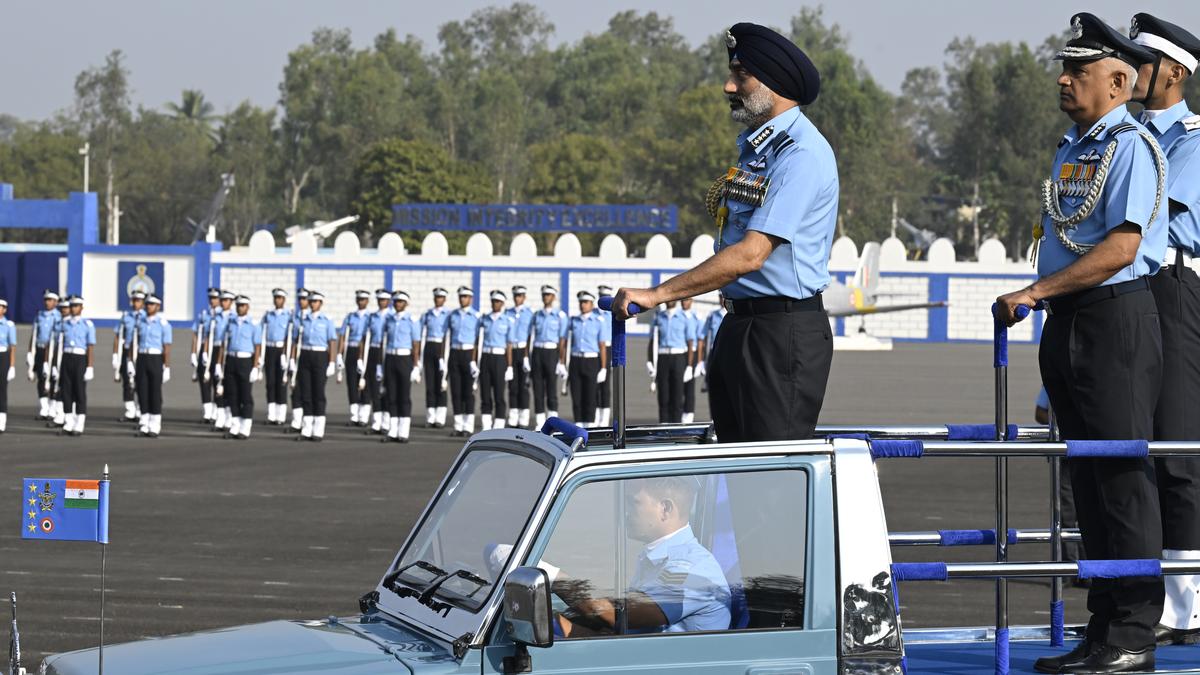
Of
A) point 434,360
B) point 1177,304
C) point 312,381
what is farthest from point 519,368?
point 1177,304

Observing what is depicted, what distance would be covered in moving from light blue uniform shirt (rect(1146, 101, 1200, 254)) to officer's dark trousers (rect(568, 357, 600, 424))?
18.4m

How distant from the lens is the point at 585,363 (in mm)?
23953

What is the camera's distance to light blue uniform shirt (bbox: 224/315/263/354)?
23781 millimetres

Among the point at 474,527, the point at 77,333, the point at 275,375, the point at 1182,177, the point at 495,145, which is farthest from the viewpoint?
the point at 495,145

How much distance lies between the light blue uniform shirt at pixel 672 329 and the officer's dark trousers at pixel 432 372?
11.1 ft

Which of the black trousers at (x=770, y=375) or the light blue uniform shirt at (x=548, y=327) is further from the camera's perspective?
the light blue uniform shirt at (x=548, y=327)

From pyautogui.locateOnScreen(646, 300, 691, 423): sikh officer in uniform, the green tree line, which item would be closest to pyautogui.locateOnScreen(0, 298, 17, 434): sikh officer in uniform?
pyautogui.locateOnScreen(646, 300, 691, 423): sikh officer in uniform

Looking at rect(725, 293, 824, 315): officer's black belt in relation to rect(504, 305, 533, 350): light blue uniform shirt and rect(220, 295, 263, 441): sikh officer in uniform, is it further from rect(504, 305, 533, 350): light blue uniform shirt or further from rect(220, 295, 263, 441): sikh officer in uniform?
rect(504, 305, 533, 350): light blue uniform shirt

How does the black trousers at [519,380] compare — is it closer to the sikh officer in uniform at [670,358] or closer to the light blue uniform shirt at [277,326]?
the sikh officer in uniform at [670,358]

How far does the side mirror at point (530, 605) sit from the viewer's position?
12.0 ft

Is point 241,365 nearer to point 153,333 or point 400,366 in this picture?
point 153,333

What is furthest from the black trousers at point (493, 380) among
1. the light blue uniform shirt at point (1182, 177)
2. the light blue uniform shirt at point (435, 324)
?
the light blue uniform shirt at point (1182, 177)

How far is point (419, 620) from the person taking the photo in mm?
4242

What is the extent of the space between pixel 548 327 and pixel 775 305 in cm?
2009
